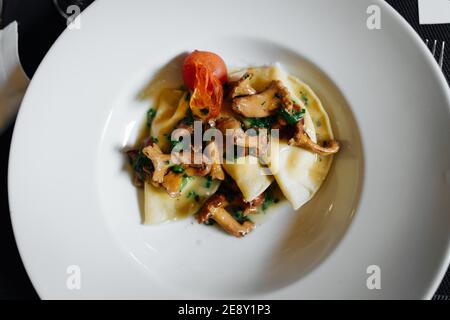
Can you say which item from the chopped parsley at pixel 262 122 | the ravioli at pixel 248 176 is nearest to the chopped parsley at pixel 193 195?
the ravioli at pixel 248 176

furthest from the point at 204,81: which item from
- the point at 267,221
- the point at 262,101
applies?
the point at 267,221

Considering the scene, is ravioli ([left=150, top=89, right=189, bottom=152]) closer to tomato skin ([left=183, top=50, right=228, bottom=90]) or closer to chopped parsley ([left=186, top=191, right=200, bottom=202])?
tomato skin ([left=183, top=50, right=228, bottom=90])

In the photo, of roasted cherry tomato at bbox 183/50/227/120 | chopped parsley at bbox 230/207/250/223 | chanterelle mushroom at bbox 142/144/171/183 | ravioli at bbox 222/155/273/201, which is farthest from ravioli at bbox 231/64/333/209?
chanterelle mushroom at bbox 142/144/171/183

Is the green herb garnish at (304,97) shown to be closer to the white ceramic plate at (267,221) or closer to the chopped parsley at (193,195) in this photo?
the white ceramic plate at (267,221)

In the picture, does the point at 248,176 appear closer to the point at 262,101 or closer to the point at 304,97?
the point at 262,101

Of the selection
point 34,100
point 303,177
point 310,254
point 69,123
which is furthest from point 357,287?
point 34,100
